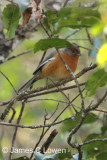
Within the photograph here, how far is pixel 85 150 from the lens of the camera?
117 inches

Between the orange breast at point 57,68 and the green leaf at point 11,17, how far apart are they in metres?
1.56

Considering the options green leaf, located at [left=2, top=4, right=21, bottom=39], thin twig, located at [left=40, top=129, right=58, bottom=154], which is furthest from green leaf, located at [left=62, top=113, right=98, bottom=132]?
green leaf, located at [left=2, top=4, right=21, bottom=39]

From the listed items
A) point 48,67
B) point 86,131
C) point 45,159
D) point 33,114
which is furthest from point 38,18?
point 33,114

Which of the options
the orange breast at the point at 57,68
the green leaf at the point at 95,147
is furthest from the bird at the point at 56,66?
the green leaf at the point at 95,147

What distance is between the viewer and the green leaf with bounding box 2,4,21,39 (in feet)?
10.0

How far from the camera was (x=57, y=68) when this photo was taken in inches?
180

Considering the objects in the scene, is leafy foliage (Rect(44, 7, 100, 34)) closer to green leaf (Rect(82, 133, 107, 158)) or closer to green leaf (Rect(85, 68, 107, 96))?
green leaf (Rect(85, 68, 107, 96))

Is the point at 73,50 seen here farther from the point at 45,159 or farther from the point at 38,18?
the point at 45,159

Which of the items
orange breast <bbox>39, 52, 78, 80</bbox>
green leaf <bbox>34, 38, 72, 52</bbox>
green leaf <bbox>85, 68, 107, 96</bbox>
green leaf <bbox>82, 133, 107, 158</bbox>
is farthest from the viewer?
orange breast <bbox>39, 52, 78, 80</bbox>

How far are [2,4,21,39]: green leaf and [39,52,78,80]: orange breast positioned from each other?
1.56 meters

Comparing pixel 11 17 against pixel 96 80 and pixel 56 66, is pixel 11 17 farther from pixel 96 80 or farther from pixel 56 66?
pixel 56 66

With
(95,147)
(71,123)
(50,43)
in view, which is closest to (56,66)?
(71,123)

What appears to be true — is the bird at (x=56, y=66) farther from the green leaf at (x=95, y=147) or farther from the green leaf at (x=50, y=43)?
the green leaf at (x=50, y=43)

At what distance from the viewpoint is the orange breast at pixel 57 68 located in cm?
455
